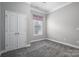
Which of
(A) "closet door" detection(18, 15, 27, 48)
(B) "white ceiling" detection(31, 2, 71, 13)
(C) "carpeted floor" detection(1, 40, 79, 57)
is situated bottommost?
(C) "carpeted floor" detection(1, 40, 79, 57)

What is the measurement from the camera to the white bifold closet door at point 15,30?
185 centimetres

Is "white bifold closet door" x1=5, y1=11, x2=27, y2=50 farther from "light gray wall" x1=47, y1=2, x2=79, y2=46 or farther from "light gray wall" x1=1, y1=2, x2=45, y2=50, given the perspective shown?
"light gray wall" x1=47, y1=2, x2=79, y2=46

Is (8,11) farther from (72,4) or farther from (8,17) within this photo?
(72,4)


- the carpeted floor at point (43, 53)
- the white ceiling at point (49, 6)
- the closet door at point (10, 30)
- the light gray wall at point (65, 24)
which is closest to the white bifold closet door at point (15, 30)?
the closet door at point (10, 30)

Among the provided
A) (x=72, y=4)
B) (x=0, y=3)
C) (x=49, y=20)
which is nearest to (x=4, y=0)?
(x=0, y=3)

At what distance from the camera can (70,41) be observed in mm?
2475

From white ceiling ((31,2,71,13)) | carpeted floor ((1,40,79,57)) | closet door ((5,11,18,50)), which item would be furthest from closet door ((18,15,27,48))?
white ceiling ((31,2,71,13))

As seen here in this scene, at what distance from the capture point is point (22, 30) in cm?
221

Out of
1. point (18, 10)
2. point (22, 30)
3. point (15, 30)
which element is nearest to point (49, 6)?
point (18, 10)

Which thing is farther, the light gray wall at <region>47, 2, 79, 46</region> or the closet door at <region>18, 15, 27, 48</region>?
the light gray wall at <region>47, 2, 79, 46</region>

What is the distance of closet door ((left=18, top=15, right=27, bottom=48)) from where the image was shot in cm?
213

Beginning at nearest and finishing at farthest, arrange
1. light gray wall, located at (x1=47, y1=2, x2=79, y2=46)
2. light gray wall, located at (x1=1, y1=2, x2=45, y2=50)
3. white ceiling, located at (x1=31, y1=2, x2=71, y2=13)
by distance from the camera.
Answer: light gray wall, located at (x1=1, y1=2, x2=45, y2=50) < light gray wall, located at (x1=47, y1=2, x2=79, y2=46) < white ceiling, located at (x1=31, y1=2, x2=71, y2=13)

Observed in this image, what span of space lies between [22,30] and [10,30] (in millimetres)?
452

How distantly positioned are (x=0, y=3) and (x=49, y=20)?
2.24m
